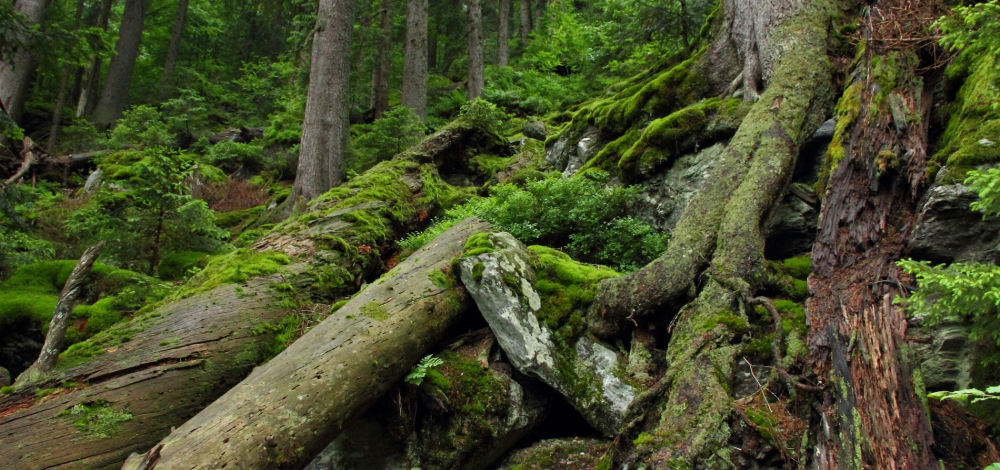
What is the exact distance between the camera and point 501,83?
67.3 ft

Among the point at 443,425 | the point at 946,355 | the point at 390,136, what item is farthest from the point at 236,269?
the point at 390,136

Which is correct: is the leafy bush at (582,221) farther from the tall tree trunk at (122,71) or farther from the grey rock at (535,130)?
the tall tree trunk at (122,71)

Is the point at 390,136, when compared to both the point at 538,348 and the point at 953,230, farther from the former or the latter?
the point at 953,230

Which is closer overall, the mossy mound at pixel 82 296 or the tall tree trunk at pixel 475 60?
the mossy mound at pixel 82 296

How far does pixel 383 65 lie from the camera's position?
1808 centimetres

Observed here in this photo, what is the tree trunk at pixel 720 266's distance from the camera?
12.0 ft

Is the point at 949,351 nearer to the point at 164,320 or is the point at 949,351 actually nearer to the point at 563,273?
the point at 563,273

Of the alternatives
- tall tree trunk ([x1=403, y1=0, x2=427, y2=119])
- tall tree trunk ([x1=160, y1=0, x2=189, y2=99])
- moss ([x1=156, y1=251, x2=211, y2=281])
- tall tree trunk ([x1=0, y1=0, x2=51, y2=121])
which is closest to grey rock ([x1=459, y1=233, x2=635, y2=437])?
moss ([x1=156, y1=251, x2=211, y2=281])

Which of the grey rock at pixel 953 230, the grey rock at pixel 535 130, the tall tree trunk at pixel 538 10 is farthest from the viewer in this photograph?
the tall tree trunk at pixel 538 10

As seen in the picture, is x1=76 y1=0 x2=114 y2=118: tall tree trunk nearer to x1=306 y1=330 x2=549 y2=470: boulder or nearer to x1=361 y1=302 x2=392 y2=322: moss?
x1=361 y1=302 x2=392 y2=322: moss

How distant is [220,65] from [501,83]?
1571cm

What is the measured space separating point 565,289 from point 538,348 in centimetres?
90

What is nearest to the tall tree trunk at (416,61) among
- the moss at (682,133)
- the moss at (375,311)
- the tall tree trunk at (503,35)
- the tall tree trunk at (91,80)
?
the tall tree trunk at (503,35)

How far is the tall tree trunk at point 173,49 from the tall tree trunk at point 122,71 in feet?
6.22
